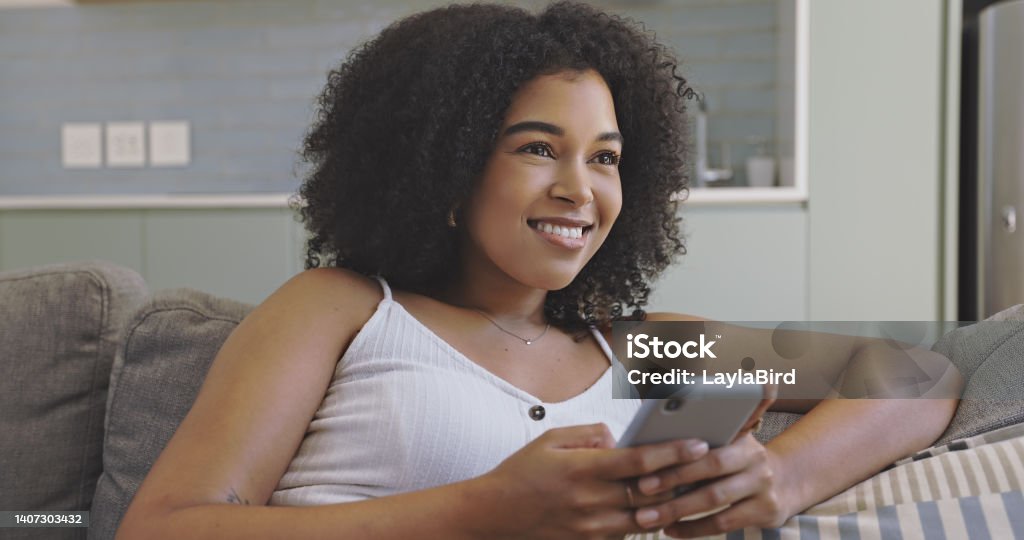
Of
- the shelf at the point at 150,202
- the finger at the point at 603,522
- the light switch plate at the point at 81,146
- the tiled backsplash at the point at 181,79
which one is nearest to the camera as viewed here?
the finger at the point at 603,522

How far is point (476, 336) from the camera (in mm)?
1190

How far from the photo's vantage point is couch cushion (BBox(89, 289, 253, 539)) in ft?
3.91

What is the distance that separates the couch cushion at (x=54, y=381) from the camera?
1.21 meters

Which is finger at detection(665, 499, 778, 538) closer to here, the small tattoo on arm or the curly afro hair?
the small tattoo on arm

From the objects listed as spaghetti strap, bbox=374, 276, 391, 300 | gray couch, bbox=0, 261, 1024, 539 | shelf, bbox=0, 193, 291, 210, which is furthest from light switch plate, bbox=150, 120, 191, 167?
spaghetti strap, bbox=374, 276, 391, 300

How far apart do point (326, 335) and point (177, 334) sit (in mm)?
274

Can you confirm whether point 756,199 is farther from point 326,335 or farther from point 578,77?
point 326,335

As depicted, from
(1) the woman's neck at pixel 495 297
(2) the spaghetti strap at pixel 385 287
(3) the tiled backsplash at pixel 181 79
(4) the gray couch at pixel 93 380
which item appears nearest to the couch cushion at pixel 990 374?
(4) the gray couch at pixel 93 380

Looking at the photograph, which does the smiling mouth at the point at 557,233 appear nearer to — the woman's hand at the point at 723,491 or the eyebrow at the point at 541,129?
the eyebrow at the point at 541,129

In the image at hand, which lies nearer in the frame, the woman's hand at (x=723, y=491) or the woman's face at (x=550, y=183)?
the woman's hand at (x=723, y=491)

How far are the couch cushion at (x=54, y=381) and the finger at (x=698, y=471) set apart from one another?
0.80 metres

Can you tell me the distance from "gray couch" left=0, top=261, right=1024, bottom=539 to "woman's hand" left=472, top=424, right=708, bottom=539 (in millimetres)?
428

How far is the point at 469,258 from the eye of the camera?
1288mm

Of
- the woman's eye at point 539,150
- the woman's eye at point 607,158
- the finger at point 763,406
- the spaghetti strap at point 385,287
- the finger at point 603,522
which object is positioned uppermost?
the woman's eye at point 539,150
